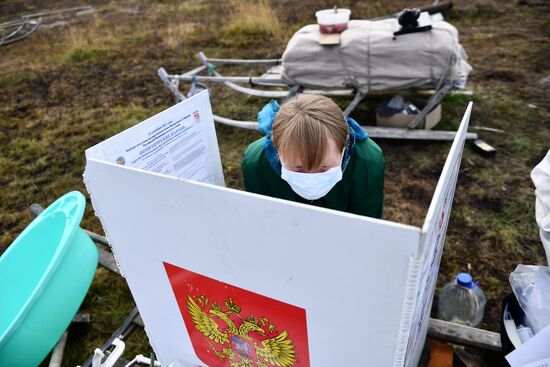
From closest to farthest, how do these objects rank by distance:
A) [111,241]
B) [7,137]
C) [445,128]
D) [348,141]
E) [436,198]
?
[436,198]
[111,241]
[348,141]
[445,128]
[7,137]

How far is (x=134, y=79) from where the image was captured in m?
5.96

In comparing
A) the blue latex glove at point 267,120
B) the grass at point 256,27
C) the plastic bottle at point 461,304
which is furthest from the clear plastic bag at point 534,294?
the grass at point 256,27

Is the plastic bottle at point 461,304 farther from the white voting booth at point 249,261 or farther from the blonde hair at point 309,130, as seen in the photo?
the blonde hair at point 309,130

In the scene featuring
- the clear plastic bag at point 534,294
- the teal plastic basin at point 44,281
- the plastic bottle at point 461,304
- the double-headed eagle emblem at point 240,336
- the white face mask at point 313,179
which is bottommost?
the plastic bottle at point 461,304

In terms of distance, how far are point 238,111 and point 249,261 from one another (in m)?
3.83

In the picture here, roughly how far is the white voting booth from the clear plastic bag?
0.62 meters

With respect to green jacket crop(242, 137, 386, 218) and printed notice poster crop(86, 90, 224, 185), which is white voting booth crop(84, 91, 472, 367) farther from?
green jacket crop(242, 137, 386, 218)

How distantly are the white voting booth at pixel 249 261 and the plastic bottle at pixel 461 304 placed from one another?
3.86ft

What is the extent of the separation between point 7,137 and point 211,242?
4946 mm

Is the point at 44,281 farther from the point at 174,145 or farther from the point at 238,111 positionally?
the point at 238,111

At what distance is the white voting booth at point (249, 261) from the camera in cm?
70

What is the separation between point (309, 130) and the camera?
1129 mm

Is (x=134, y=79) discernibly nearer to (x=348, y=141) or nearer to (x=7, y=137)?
(x=7, y=137)

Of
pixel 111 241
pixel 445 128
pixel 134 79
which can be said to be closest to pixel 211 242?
pixel 111 241
